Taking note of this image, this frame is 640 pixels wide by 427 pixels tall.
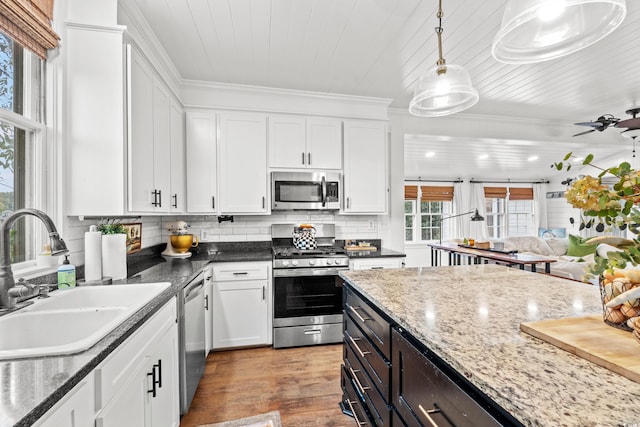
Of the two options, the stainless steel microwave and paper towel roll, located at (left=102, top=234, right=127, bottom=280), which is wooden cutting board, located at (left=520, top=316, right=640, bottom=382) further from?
the stainless steel microwave

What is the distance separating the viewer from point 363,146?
339 centimetres

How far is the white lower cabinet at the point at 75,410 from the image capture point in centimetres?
73

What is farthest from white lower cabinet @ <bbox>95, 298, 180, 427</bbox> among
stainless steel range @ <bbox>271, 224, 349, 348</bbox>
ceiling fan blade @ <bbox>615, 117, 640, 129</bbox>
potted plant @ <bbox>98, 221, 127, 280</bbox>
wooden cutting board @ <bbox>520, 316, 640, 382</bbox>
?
ceiling fan blade @ <bbox>615, 117, 640, 129</bbox>

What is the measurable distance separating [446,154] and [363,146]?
309cm

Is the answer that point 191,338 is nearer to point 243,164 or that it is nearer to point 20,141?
point 20,141

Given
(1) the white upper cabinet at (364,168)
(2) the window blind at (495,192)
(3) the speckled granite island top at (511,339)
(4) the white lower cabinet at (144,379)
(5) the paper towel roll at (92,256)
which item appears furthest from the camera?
(2) the window blind at (495,192)

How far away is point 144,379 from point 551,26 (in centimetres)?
226

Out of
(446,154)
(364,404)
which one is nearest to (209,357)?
(364,404)

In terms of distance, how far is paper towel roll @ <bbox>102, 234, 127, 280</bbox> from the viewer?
1.76m

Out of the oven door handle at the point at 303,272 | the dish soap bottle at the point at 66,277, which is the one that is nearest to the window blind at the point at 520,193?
the oven door handle at the point at 303,272

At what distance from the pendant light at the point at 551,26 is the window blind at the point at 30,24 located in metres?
2.12

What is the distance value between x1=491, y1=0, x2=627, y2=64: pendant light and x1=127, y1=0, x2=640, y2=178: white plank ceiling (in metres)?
0.84

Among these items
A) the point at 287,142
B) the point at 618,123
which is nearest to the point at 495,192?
the point at 618,123

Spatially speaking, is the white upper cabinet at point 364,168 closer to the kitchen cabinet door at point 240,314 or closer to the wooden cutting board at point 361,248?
the wooden cutting board at point 361,248
